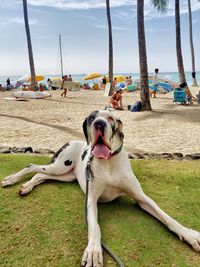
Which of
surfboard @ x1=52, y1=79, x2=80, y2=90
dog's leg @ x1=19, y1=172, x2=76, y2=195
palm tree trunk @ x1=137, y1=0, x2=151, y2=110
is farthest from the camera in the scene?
surfboard @ x1=52, y1=79, x2=80, y2=90

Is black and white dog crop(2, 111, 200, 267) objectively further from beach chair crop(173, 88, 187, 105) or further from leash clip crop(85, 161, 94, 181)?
beach chair crop(173, 88, 187, 105)

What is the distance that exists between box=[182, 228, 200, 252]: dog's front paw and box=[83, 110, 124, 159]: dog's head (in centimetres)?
105

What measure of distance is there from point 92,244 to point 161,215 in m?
0.83

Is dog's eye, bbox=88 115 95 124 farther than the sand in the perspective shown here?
No

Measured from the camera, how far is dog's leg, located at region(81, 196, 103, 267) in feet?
8.87

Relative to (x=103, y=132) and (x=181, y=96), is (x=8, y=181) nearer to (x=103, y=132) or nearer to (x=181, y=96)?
(x=103, y=132)

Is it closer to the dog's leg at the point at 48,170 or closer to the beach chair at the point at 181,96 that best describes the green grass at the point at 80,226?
the dog's leg at the point at 48,170

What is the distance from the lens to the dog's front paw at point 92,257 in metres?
2.69

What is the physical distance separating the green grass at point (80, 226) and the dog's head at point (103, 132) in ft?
2.67

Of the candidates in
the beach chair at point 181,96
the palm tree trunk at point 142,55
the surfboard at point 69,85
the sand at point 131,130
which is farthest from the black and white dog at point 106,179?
the surfboard at point 69,85

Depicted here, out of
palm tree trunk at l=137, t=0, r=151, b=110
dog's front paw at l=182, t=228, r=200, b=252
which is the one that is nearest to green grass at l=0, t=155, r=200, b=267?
dog's front paw at l=182, t=228, r=200, b=252

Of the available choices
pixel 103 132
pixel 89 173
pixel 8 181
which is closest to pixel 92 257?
pixel 89 173

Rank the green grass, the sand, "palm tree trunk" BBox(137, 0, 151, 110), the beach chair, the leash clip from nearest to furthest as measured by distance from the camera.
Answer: the green grass → the leash clip → the sand → "palm tree trunk" BBox(137, 0, 151, 110) → the beach chair

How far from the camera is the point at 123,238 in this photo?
3117 millimetres
